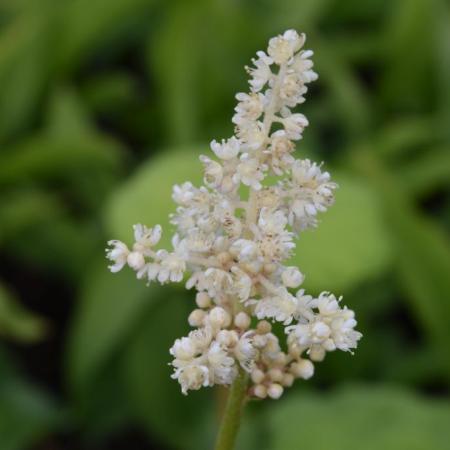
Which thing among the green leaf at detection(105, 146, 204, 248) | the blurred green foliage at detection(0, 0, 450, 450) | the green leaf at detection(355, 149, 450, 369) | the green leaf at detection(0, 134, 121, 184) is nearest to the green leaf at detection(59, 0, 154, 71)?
the blurred green foliage at detection(0, 0, 450, 450)

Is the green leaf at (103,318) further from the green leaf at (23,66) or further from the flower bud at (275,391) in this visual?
the flower bud at (275,391)

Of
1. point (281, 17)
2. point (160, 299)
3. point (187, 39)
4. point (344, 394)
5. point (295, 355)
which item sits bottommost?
point (295, 355)

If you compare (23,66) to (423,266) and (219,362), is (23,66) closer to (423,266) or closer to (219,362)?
(423,266)

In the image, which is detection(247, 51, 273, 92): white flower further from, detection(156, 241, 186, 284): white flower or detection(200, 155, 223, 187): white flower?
detection(156, 241, 186, 284): white flower

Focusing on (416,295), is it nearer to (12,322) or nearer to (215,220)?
(12,322)

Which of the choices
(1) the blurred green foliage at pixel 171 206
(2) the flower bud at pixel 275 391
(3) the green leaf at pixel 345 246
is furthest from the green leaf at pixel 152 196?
(2) the flower bud at pixel 275 391

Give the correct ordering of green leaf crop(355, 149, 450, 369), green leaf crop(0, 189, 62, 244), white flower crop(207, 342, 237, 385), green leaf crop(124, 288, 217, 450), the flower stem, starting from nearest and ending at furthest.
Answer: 1. white flower crop(207, 342, 237, 385)
2. the flower stem
3. green leaf crop(355, 149, 450, 369)
4. green leaf crop(124, 288, 217, 450)
5. green leaf crop(0, 189, 62, 244)

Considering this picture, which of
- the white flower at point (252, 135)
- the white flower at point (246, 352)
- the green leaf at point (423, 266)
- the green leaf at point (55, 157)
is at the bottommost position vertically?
the white flower at point (246, 352)

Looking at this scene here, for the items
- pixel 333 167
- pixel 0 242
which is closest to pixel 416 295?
pixel 333 167
